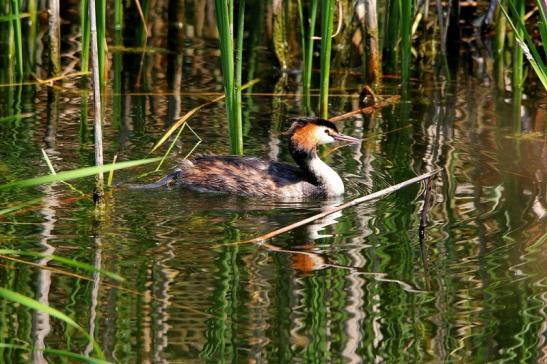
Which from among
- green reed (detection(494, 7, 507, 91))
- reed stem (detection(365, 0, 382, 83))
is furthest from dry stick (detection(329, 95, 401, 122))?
green reed (detection(494, 7, 507, 91))

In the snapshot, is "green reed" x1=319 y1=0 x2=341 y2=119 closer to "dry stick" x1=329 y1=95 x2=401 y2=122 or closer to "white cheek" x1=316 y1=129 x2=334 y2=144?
"white cheek" x1=316 y1=129 x2=334 y2=144

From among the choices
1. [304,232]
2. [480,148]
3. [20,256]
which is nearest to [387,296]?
[304,232]

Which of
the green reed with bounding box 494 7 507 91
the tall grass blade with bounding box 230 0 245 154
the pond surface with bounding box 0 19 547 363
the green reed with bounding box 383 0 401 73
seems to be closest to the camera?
the pond surface with bounding box 0 19 547 363

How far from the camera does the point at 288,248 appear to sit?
631 centimetres

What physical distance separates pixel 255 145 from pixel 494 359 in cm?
413

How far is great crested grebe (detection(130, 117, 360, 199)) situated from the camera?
24.7ft

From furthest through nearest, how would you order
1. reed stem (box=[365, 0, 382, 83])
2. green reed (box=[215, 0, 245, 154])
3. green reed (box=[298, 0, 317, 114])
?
reed stem (box=[365, 0, 382, 83]), green reed (box=[298, 0, 317, 114]), green reed (box=[215, 0, 245, 154])

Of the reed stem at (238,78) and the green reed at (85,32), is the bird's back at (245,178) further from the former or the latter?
the green reed at (85,32)

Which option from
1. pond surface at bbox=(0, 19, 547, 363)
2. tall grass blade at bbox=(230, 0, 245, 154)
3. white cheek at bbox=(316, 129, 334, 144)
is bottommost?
pond surface at bbox=(0, 19, 547, 363)

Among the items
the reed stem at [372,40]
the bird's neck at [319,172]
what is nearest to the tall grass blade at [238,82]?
the bird's neck at [319,172]

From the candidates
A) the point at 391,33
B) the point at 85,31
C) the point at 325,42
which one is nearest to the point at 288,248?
the point at 325,42

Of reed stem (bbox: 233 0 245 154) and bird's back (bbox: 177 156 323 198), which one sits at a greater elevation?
reed stem (bbox: 233 0 245 154)

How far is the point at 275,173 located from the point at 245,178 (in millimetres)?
213

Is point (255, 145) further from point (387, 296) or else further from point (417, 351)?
point (417, 351)
